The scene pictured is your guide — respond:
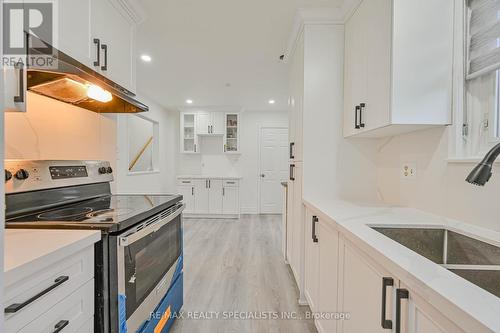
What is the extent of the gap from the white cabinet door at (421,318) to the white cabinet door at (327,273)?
0.57m

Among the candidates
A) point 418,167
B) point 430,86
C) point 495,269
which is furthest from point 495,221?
point 430,86

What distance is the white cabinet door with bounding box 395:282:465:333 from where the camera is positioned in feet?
1.80

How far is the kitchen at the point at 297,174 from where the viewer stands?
2.53 feet

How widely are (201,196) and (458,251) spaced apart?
14.5 ft

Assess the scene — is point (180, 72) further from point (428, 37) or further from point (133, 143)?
point (428, 37)

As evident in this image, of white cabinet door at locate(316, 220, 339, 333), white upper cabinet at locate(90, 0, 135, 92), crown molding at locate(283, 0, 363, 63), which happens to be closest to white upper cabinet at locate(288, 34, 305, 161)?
crown molding at locate(283, 0, 363, 63)

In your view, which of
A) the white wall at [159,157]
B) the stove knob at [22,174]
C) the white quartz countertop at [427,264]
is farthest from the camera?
the white wall at [159,157]

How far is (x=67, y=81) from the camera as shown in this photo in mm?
1277

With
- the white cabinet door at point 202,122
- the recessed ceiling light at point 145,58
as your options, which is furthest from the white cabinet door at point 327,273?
the white cabinet door at point 202,122

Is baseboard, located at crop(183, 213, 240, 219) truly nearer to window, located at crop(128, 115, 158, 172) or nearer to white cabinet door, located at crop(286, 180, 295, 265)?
window, located at crop(128, 115, 158, 172)

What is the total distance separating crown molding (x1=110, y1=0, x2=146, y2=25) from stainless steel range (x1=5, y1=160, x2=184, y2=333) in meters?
1.13

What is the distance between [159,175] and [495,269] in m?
5.06

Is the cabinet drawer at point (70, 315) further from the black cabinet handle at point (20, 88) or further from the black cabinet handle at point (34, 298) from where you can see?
the black cabinet handle at point (20, 88)

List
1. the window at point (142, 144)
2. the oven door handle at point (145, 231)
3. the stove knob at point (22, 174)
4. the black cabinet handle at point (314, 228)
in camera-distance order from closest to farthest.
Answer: the oven door handle at point (145, 231)
the stove knob at point (22, 174)
the black cabinet handle at point (314, 228)
the window at point (142, 144)
